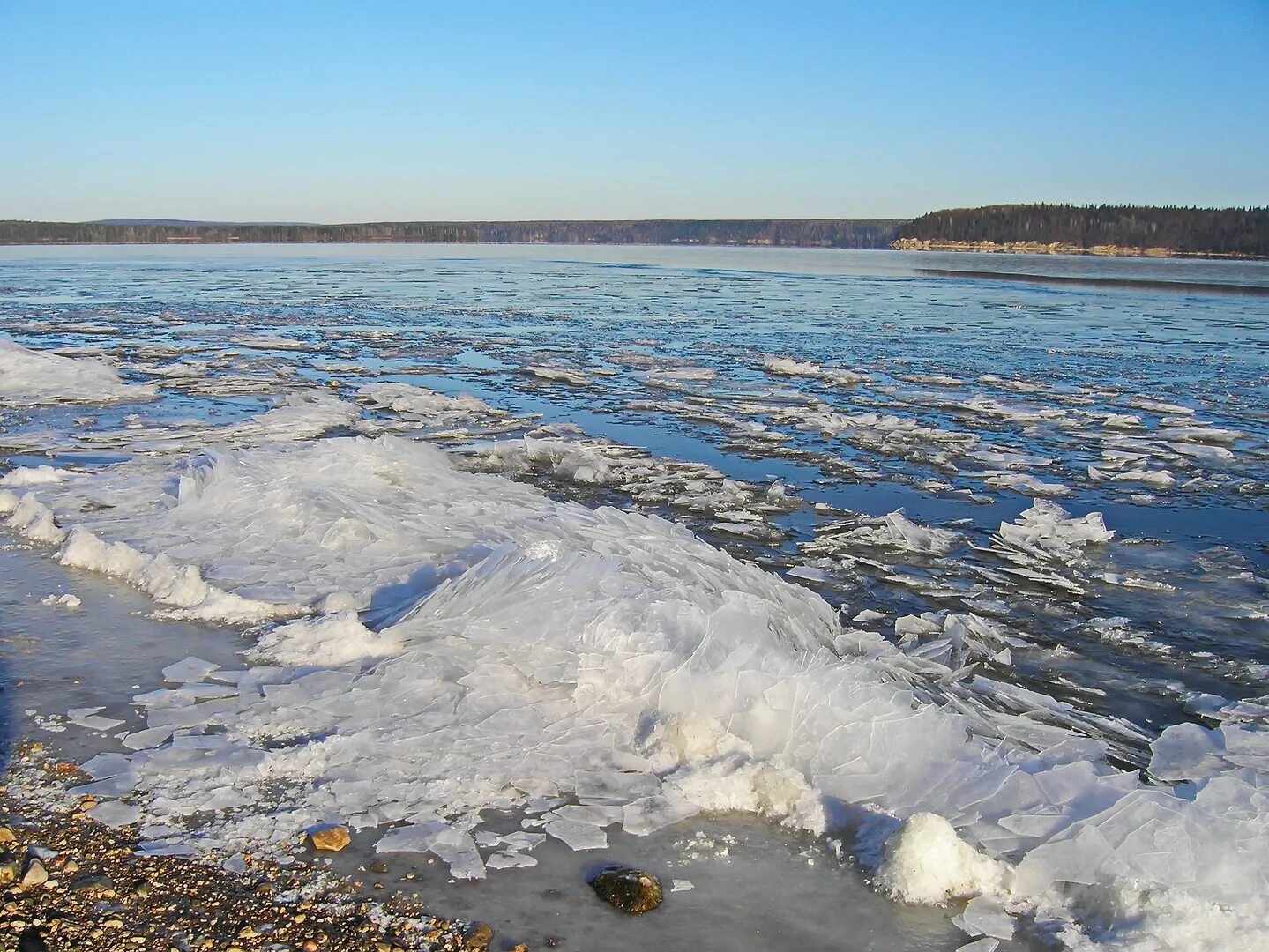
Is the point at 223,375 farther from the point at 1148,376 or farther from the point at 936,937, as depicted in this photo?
the point at 1148,376

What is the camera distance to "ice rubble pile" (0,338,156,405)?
35.3 ft

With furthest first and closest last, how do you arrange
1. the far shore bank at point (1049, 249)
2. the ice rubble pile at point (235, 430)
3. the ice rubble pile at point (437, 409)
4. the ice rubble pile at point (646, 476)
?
A: the far shore bank at point (1049, 249), the ice rubble pile at point (437, 409), the ice rubble pile at point (235, 430), the ice rubble pile at point (646, 476)

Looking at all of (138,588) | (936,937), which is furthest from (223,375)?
(936,937)

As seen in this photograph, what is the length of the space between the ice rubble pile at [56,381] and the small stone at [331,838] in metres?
9.50

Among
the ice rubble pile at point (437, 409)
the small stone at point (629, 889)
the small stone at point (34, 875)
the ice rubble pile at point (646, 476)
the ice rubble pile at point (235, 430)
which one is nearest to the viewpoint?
the small stone at point (34, 875)

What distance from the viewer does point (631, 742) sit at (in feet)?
11.4

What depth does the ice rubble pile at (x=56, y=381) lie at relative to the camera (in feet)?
35.3

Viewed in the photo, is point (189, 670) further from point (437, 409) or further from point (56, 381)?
point (56, 381)

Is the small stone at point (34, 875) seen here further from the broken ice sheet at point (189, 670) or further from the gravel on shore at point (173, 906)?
the broken ice sheet at point (189, 670)

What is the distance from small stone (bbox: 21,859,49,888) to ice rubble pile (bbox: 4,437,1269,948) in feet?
0.94

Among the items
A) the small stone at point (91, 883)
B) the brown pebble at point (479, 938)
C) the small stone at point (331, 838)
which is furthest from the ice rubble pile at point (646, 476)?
the small stone at point (91, 883)

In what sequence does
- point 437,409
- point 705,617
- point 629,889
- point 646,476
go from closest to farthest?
point 629,889
point 705,617
point 646,476
point 437,409

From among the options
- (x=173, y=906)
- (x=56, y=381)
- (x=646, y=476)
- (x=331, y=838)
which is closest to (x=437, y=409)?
(x=646, y=476)

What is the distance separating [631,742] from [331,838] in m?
1.13
